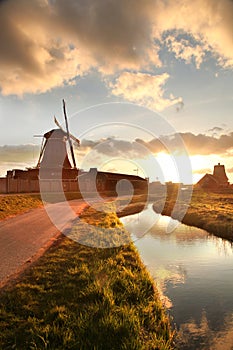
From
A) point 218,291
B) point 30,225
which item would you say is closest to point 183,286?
point 218,291

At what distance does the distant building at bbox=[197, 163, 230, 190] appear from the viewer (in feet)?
292

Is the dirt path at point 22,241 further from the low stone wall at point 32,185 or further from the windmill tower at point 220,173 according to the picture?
the windmill tower at point 220,173

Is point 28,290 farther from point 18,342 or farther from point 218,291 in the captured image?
point 218,291

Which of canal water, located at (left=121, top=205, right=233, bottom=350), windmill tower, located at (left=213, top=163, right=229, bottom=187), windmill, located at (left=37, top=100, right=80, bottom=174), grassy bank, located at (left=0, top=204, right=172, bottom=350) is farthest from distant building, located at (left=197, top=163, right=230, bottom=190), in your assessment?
grassy bank, located at (left=0, top=204, right=172, bottom=350)

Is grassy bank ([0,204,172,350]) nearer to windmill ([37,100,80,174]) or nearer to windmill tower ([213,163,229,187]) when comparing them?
windmill ([37,100,80,174])

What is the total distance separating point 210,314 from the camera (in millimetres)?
8438

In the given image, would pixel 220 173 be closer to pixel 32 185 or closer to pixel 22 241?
pixel 32 185

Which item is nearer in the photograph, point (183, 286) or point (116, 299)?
point (116, 299)

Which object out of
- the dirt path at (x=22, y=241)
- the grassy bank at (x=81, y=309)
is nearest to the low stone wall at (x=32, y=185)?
the dirt path at (x=22, y=241)

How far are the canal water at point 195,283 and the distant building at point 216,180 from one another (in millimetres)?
71862

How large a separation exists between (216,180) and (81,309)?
90.6 metres

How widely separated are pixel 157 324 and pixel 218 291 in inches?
175

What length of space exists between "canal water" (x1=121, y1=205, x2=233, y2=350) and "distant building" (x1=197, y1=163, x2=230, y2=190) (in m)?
71.9

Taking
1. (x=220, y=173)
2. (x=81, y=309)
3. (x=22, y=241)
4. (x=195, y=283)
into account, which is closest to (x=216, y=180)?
(x=220, y=173)
